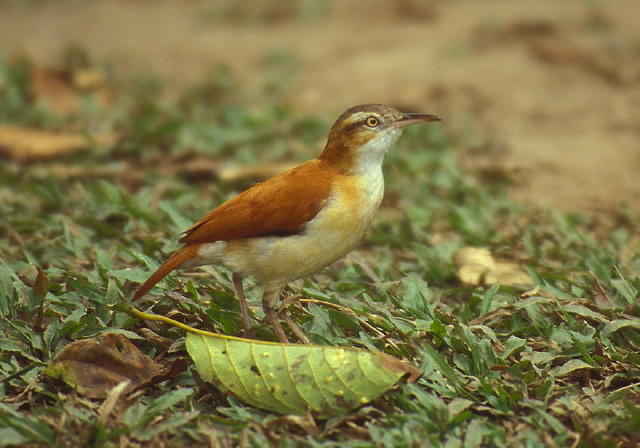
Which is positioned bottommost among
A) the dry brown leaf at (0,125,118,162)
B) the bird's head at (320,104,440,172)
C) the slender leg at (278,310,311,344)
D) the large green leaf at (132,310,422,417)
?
the slender leg at (278,310,311,344)

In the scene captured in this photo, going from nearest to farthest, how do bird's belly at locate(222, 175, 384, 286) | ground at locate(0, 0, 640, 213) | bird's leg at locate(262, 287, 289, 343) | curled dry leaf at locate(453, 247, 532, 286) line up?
bird's belly at locate(222, 175, 384, 286) < bird's leg at locate(262, 287, 289, 343) < curled dry leaf at locate(453, 247, 532, 286) < ground at locate(0, 0, 640, 213)

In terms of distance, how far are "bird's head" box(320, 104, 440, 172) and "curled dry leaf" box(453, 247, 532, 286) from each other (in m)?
1.06

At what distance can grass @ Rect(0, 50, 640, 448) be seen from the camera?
147 inches

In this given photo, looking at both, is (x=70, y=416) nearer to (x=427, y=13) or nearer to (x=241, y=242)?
(x=241, y=242)

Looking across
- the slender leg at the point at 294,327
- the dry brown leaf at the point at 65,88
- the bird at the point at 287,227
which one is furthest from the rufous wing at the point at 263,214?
the dry brown leaf at the point at 65,88

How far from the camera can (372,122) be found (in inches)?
189

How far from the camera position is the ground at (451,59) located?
26.7 feet

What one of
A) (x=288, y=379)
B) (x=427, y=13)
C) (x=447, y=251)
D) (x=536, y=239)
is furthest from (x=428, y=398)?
(x=427, y=13)

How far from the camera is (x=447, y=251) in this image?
19.0ft

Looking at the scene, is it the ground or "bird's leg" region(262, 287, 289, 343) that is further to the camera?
the ground

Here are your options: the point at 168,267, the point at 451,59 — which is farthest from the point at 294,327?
the point at 451,59

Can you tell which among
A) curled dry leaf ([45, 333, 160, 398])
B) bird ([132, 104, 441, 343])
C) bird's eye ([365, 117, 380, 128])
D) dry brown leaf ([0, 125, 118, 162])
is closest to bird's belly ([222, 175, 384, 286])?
bird ([132, 104, 441, 343])

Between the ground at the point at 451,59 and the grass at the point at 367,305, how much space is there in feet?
3.14

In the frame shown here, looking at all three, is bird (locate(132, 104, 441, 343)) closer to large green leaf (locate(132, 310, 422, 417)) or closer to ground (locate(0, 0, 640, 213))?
large green leaf (locate(132, 310, 422, 417))
